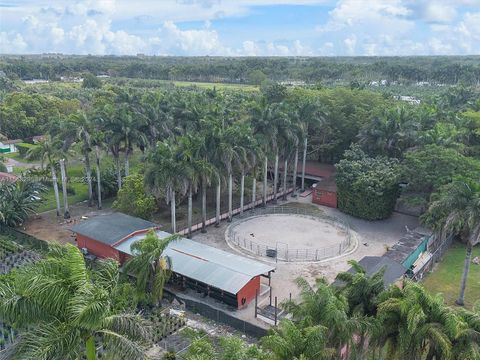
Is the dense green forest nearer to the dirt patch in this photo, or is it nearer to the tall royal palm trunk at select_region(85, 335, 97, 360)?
Result: the dirt patch

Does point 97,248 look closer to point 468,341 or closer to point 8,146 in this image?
point 468,341

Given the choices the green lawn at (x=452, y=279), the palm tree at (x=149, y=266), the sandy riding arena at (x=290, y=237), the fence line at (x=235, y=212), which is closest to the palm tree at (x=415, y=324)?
the palm tree at (x=149, y=266)

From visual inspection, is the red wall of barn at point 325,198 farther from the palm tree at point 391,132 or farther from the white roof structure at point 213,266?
the white roof structure at point 213,266

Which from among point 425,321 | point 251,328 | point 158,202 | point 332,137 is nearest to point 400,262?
point 251,328

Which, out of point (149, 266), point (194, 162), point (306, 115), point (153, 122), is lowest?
point (149, 266)

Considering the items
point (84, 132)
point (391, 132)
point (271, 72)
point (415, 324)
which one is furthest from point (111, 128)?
point (271, 72)

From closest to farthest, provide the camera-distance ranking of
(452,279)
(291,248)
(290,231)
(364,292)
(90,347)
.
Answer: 1. (90,347)
2. (364,292)
3. (452,279)
4. (291,248)
5. (290,231)

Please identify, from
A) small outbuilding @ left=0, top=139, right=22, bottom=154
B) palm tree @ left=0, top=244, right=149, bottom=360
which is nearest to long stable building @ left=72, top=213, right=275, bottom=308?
palm tree @ left=0, top=244, right=149, bottom=360
